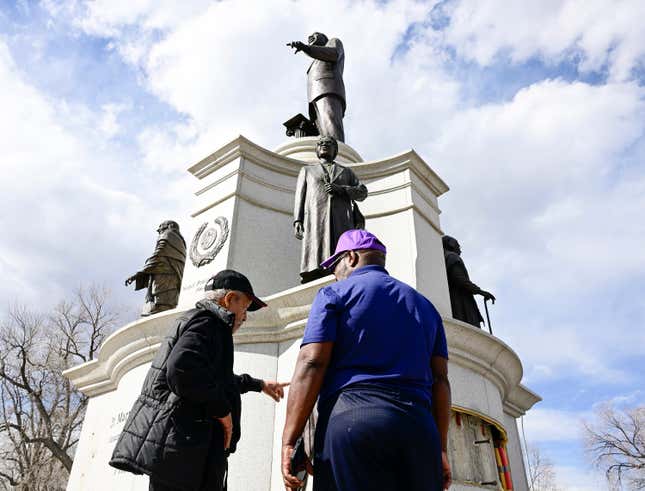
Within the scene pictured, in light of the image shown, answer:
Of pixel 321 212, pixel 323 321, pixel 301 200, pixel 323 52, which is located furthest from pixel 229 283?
pixel 323 52

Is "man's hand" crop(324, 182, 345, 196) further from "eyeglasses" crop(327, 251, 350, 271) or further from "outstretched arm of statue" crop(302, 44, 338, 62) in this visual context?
"outstretched arm of statue" crop(302, 44, 338, 62)

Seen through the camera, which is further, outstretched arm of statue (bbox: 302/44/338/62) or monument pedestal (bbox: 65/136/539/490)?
outstretched arm of statue (bbox: 302/44/338/62)

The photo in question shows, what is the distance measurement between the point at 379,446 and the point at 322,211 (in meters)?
4.13

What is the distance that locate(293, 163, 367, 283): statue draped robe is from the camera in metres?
5.67

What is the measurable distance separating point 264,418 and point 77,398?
21079 millimetres

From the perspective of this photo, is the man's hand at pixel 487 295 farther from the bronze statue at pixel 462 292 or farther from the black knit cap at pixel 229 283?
the black knit cap at pixel 229 283

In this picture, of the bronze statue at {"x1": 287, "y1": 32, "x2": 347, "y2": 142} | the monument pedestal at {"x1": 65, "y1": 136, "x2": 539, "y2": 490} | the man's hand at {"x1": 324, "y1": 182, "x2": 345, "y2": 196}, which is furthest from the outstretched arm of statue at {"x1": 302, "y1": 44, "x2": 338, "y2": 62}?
the man's hand at {"x1": 324, "y1": 182, "x2": 345, "y2": 196}

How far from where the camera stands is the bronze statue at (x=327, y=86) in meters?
10.0

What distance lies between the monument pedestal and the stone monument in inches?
0.6

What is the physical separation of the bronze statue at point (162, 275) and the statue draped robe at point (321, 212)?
113 inches

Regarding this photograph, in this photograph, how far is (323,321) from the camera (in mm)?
2082

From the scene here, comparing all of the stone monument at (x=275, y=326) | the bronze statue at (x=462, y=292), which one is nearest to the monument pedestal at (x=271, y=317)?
the stone monument at (x=275, y=326)

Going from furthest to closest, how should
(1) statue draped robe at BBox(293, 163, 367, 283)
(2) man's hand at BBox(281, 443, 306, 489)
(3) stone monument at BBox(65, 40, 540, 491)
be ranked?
(1) statue draped robe at BBox(293, 163, 367, 283) → (3) stone monument at BBox(65, 40, 540, 491) → (2) man's hand at BBox(281, 443, 306, 489)

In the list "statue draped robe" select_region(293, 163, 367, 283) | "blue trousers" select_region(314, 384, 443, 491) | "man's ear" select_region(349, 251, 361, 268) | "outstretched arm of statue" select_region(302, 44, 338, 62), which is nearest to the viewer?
"blue trousers" select_region(314, 384, 443, 491)
